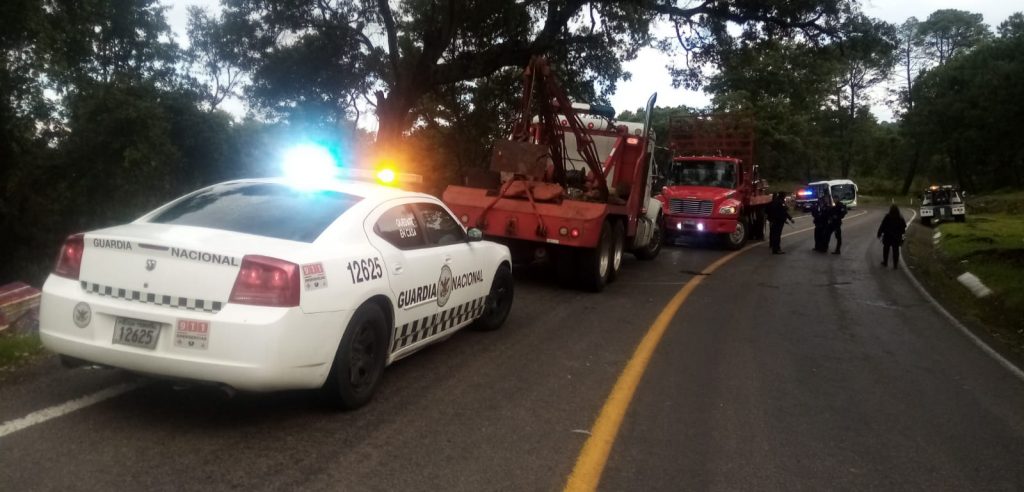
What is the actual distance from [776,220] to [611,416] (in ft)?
53.1

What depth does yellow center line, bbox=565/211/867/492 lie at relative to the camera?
14.1ft

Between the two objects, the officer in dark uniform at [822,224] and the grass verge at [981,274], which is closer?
the grass verge at [981,274]

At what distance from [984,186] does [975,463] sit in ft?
231

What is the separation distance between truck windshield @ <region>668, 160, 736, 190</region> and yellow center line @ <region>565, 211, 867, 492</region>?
504 inches

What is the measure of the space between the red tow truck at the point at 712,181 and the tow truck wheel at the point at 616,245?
7465 mm

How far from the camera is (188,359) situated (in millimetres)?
4430

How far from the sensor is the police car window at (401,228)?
5723 mm

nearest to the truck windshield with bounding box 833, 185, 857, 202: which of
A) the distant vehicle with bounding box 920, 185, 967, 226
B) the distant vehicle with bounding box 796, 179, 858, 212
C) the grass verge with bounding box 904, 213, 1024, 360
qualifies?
the distant vehicle with bounding box 796, 179, 858, 212

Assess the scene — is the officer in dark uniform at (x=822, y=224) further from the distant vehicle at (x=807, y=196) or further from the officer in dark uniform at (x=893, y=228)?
the distant vehicle at (x=807, y=196)

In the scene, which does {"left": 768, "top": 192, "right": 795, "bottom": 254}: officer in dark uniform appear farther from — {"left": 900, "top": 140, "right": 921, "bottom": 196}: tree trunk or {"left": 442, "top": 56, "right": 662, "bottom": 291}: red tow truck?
{"left": 900, "top": 140, "right": 921, "bottom": 196}: tree trunk

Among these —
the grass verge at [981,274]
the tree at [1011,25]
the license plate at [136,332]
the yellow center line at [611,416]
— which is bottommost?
the grass verge at [981,274]

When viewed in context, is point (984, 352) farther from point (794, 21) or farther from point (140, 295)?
point (794, 21)

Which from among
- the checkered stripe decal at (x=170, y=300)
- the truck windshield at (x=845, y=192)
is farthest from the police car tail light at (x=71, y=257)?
the truck windshield at (x=845, y=192)

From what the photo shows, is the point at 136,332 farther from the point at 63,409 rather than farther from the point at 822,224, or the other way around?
the point at 822,224
